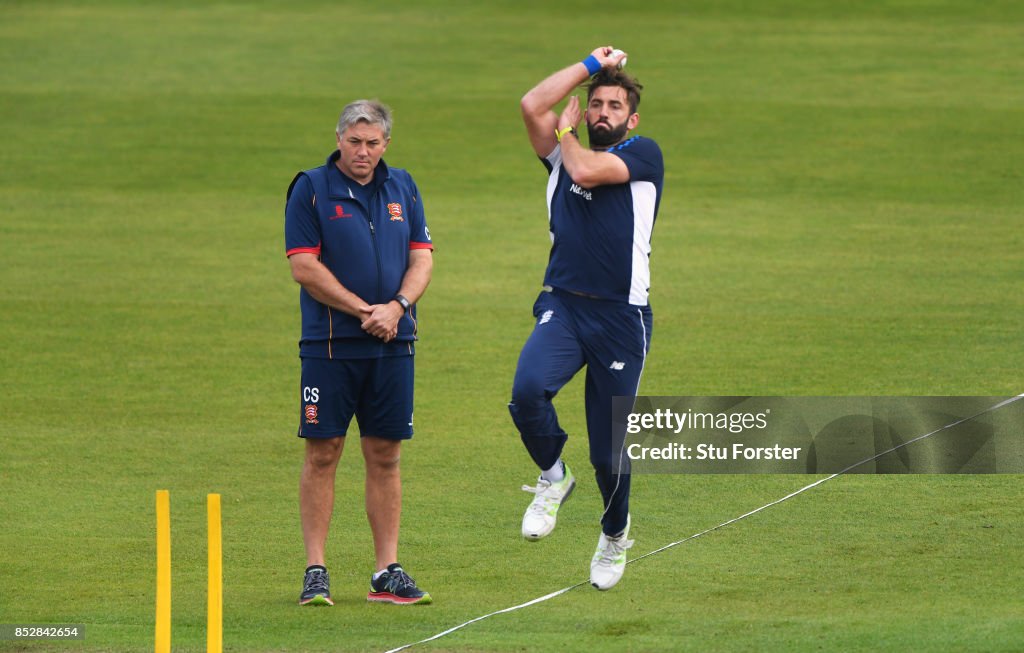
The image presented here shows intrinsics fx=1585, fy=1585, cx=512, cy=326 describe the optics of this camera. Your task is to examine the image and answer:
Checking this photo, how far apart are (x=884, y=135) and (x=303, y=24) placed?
1212cm

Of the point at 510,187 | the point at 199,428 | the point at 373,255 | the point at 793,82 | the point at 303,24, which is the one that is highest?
the point at 303,24

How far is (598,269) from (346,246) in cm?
128

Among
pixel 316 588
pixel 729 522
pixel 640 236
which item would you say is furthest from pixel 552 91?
pixel 729 522

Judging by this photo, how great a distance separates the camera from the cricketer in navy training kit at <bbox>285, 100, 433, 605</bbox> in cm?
797

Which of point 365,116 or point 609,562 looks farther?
point 609,562

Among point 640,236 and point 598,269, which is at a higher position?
point 640,236

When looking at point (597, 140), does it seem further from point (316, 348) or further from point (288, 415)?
point (288, 415)

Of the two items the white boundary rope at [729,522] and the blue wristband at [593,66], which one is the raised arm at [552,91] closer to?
the blue wristband at [593,66]

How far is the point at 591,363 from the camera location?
8008 millimetres

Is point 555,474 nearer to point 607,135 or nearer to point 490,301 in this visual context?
point 607,135

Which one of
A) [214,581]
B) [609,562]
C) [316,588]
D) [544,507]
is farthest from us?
[544,507]

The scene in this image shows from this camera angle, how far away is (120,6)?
1230 inches

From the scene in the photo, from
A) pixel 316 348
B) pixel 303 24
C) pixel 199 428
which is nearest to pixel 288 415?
pixel 199 428

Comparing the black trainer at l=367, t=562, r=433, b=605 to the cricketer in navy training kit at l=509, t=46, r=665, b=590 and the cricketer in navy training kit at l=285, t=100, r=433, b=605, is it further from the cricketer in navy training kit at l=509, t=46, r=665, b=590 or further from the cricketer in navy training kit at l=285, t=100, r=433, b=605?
the cricketer in navy training kit at l=509, t=46, r=665, b=590
